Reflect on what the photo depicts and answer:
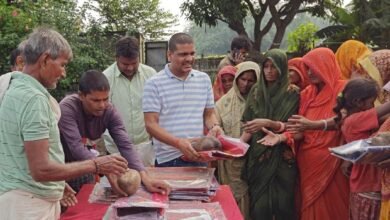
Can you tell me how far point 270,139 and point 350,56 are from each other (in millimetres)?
1023

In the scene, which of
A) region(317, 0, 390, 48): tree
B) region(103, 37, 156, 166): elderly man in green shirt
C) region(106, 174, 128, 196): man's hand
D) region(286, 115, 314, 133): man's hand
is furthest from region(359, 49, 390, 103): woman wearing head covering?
region(317, 0, 390, 48): tree

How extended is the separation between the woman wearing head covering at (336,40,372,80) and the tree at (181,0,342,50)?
13165mm

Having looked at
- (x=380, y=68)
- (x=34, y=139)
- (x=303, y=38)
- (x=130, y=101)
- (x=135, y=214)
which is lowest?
(x=135, y=214)

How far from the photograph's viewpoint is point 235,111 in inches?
156

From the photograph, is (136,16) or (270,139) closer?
(270,139)

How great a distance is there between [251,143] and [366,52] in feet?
3.69

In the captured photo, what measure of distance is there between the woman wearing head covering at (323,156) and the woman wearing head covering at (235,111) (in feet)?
1.70

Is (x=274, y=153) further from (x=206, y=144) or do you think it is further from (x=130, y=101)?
(x=130, y=101)

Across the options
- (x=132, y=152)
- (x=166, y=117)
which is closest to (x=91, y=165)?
(x=132, y=152)

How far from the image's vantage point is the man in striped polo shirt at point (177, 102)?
10.4 ft

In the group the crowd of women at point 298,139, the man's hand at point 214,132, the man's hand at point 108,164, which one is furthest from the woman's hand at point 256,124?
the man's hand at point 108,164

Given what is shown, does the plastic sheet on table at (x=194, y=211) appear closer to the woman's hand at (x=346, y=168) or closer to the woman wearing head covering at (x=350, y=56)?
the woman's hand at (x=346, y=168)

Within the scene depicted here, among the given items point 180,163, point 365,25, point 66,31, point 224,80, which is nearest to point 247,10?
point 365,25

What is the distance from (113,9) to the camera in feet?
46.4
